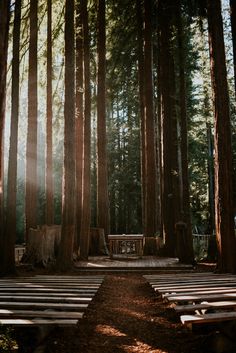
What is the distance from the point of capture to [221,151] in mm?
9914

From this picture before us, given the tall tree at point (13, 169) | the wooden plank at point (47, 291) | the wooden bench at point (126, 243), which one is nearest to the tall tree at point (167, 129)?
the wooden bench at point (126, 243)

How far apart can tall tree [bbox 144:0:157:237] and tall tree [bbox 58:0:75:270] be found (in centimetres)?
585

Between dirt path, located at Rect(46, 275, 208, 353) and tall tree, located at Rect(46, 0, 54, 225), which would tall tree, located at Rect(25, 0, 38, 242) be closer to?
tall tree, located at Rect(46, 0, 54, 225)

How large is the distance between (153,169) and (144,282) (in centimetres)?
765

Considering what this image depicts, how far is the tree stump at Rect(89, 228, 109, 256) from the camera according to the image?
16.6m

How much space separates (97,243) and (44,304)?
476 inches

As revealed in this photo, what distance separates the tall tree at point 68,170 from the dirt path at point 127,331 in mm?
3765

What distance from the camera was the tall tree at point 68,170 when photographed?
11289 mm

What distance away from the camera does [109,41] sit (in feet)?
62.4

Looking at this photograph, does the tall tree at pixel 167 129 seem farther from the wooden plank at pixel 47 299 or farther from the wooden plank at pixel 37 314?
the wooden plank at pixel 37 314

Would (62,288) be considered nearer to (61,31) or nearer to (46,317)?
(46,317)

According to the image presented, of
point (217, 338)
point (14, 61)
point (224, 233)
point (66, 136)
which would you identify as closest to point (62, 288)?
point (217, 338)

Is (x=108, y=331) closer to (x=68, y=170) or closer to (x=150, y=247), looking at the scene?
(x=68, y=170)

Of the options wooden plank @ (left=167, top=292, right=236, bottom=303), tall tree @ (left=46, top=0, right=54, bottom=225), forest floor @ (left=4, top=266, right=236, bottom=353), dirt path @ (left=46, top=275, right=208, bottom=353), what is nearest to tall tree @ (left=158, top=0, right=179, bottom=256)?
tall tree @ (left=46, top=0, right=54, bottom=225)
